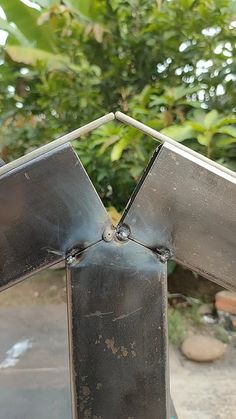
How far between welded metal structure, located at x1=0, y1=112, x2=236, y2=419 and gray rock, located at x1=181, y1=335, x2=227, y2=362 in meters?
1.18

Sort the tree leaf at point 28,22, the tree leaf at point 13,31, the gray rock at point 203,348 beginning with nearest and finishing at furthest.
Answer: the gray rock at point 203,348, the tree leaf at point 13,31, the tree leaf at point 28,22

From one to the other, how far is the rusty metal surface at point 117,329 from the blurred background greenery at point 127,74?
107 centimetres

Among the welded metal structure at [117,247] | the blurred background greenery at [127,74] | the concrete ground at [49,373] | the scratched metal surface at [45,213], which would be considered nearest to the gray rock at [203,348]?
the concrete ground at [49,373]

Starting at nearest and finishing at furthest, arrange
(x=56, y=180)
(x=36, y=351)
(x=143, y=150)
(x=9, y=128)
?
(x=56, y=180) < (x=36, y=351) < (x=143, y=150) < (x=9, y=128)

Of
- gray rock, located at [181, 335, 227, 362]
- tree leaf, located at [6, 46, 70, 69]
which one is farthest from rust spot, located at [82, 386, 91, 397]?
tree leaf, located at [6, 46, 70, 69]

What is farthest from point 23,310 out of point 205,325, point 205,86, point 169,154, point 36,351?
point 169,154

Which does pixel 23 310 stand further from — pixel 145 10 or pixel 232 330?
pixel 145 10

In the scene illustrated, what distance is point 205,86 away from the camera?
7.25 ft

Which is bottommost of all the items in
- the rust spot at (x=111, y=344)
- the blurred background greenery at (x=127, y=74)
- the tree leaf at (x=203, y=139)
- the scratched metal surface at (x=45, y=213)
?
the rust spot at (x=111, y=344)

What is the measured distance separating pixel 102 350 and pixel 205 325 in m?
1.53

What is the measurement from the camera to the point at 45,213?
62cm

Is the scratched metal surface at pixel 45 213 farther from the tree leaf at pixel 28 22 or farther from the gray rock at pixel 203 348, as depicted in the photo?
the tree leaf at pixel 28 22

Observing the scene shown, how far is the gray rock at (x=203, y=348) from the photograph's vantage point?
179cm

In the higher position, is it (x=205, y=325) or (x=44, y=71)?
(x=44, y=71)
